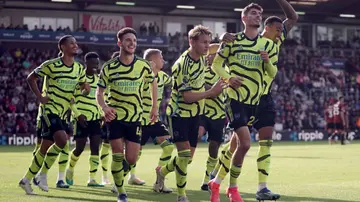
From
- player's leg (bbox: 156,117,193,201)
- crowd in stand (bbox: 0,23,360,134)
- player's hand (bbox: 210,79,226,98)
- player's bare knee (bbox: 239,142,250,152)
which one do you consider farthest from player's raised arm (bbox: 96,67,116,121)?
crowd in stand (bbox: 0,23,360,134)

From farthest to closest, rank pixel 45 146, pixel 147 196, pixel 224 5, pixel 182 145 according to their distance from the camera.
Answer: pixel 224 5
pixel 45 146
pixel 147 196
pixel 182 145

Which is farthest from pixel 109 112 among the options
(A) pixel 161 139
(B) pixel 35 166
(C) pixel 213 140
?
(C) pixel 213 140

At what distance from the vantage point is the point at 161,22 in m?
52.2

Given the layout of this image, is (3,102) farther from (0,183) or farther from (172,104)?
(172,104)

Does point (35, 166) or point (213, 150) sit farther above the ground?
point (213, 150)

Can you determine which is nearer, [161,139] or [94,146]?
[161,139]

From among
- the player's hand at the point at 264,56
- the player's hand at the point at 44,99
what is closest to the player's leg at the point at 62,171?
the player's hand at the point at 44,99

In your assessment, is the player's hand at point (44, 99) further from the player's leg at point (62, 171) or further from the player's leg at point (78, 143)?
the player's leg at point (78, 143)

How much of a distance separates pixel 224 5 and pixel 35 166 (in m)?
40.5

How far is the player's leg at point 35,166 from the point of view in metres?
12.5

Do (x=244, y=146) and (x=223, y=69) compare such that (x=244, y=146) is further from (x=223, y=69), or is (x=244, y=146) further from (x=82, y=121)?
(x=82, y=121)

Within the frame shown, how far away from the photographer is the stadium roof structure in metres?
47.9

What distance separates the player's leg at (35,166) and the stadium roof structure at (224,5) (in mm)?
34666

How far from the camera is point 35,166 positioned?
12.7 meters
